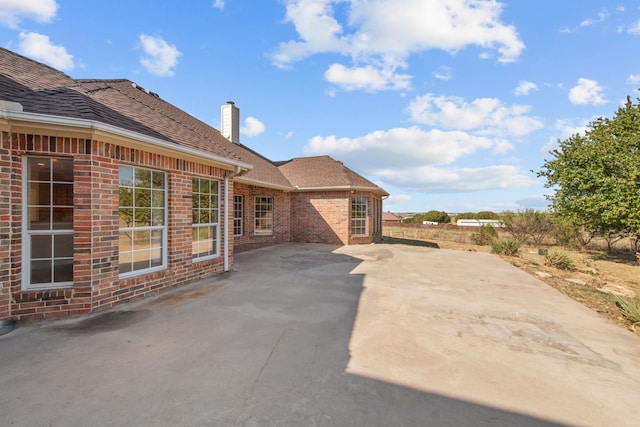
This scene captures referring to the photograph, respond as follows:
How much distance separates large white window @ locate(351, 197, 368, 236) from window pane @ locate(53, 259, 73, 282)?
38.1 feet

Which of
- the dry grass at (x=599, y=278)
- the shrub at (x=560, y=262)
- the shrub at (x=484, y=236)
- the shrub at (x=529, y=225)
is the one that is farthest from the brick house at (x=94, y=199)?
the shrub at (x=529, y=225)

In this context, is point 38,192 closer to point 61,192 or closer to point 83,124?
point 61,192

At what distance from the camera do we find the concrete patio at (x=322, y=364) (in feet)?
8.04

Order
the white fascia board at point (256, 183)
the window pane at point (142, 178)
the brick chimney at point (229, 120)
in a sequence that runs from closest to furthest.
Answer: the window pane at point (142, 178), the white fascia board at point (256, 183), the brick chimney at point (229, 120)

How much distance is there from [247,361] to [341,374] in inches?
42.1

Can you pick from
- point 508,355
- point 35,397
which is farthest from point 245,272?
point 508,355

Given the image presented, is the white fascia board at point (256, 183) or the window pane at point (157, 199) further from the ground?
the white fascia board at point (256, 183)

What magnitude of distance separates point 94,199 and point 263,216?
30.1ft

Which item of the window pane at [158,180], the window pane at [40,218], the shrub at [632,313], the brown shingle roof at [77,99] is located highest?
the brown shingle roof at [77,99]

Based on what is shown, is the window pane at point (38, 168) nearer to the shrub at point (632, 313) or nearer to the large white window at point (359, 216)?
the shrub at point (632, 313)

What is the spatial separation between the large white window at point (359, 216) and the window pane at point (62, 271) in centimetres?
1161

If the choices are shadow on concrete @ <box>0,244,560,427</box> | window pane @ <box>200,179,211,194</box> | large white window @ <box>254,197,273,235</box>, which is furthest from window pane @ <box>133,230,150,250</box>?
large white window @ <box>254,197,273,235</box>

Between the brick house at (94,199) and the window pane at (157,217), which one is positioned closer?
the brick house at (94,199)

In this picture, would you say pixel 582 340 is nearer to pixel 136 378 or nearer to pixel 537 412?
pixel 537 412
